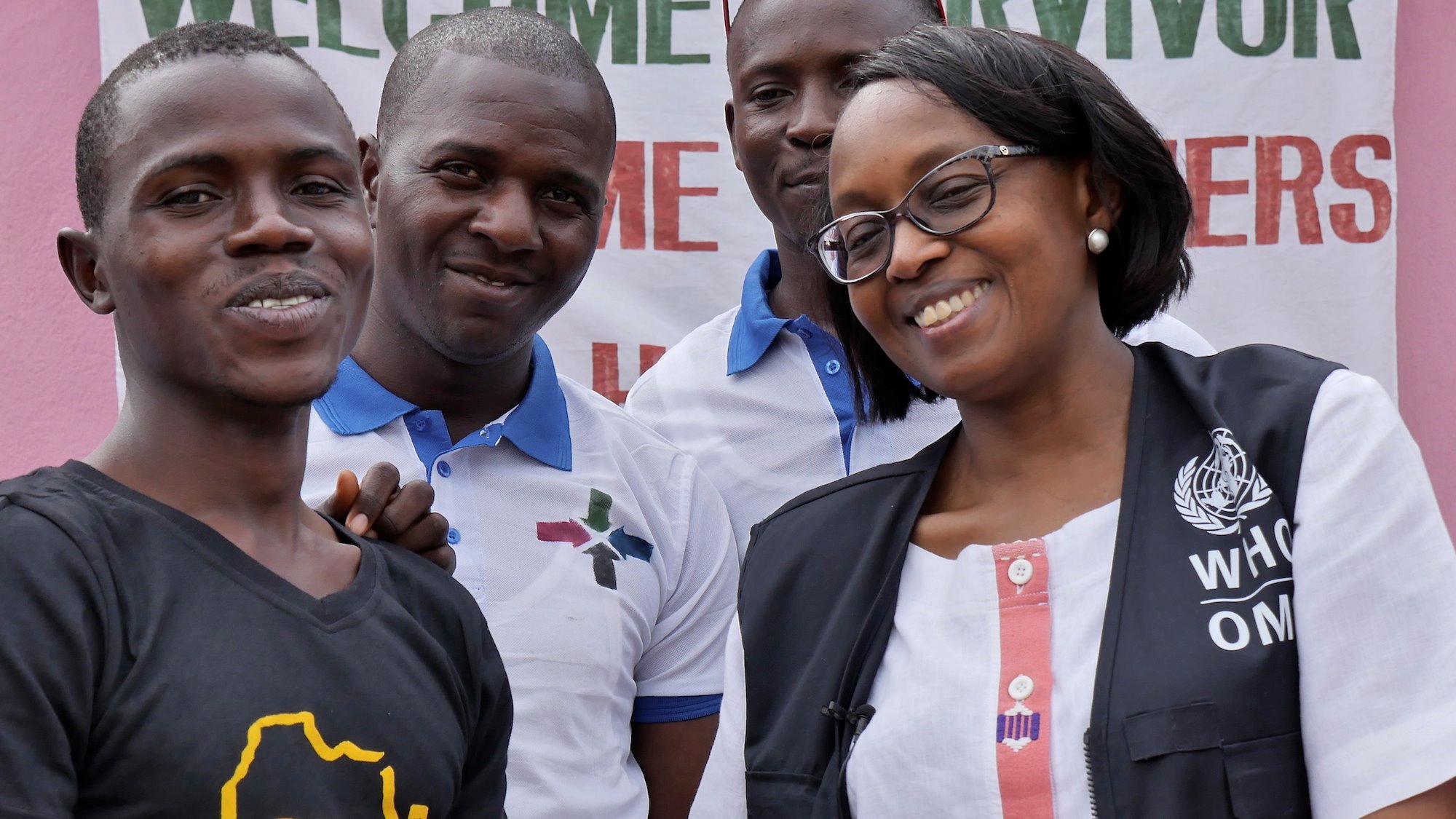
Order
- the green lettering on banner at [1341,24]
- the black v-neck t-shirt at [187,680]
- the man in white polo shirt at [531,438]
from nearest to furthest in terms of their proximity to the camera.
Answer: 1. the black v-neck t-shirt at [187,680]
2. the man in white polo shirt at [531,438]
3. the green lettering on banner at [1341,24]

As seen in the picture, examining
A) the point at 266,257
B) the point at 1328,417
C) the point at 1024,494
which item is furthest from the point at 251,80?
the point at 1328,417

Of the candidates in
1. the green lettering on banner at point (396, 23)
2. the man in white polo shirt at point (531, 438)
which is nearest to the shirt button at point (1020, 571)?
the man in white polo shirt at point (531, 438)

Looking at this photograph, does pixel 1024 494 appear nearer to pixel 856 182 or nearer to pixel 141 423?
pixel 856 182

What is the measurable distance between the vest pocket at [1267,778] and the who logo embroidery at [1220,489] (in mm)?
231

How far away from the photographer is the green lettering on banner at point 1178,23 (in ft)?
10.7

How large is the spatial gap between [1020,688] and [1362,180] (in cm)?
219

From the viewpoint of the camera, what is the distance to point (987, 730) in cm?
156

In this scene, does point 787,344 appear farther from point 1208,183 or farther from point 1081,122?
point 1208,183

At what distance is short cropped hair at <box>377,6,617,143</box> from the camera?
2346 mm

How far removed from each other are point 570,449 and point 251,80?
0.91m

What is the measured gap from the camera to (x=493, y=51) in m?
2.34

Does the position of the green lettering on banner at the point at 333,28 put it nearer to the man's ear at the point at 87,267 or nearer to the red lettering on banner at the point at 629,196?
the red lettering on banner at the point at 629,196

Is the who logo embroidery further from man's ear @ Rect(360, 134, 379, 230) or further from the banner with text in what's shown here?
the banner with text

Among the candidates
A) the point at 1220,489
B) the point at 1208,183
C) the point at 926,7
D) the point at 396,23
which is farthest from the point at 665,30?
the point at 1220,489
